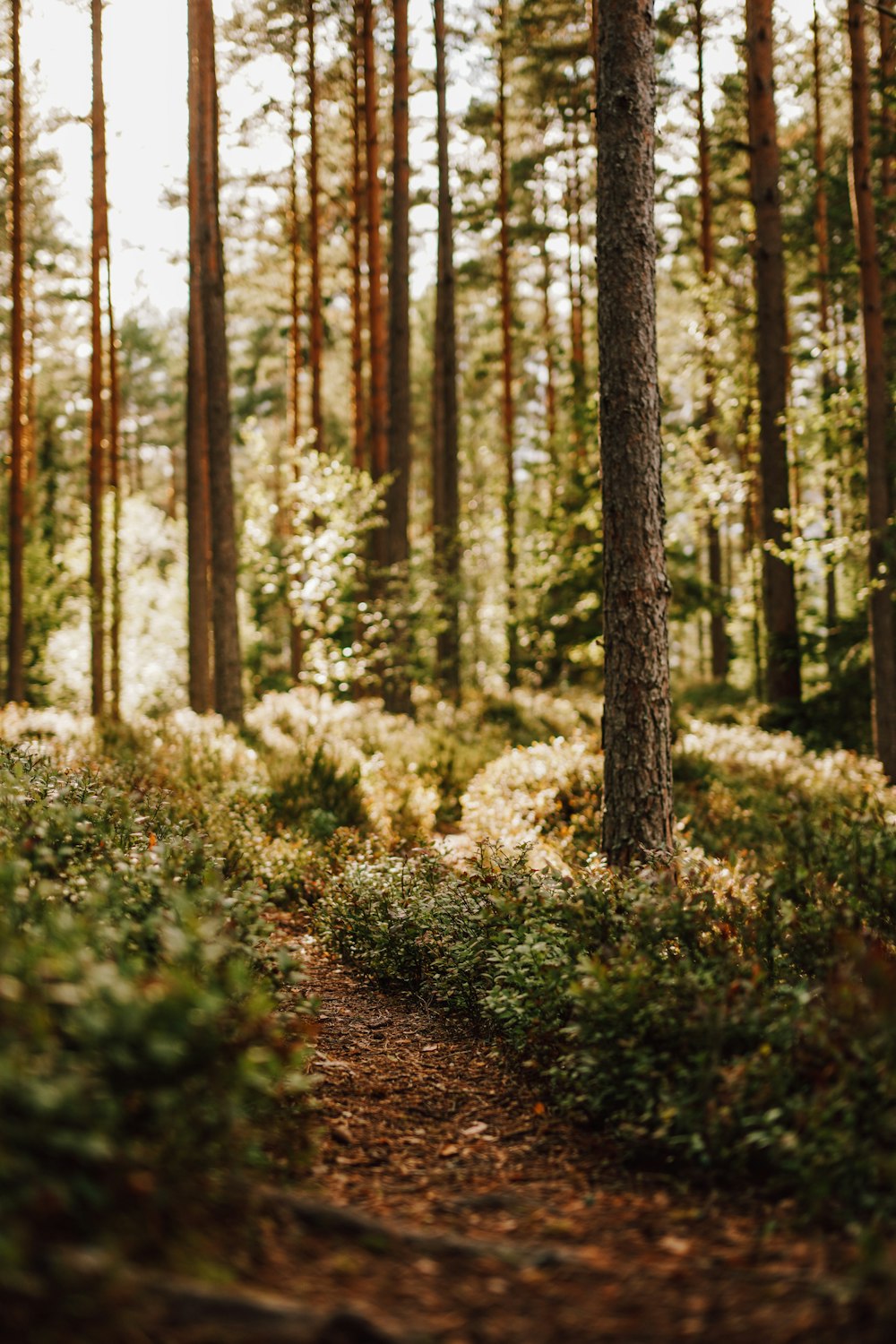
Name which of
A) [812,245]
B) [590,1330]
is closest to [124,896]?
[590,1330]

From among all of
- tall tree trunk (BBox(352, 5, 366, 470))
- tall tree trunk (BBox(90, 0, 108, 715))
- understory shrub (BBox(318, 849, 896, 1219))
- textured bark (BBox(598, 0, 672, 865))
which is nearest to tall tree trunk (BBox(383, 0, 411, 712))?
tall tree trunk (BBox(352, 5, 366, 470))

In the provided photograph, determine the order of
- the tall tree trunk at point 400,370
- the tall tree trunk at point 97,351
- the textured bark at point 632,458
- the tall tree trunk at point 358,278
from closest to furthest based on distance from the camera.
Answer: the textured bark at point 632,458
the tall tree trunk at point 400,370
the tall tree trunk at point 97,351
the tall tree trunk at point 358,278

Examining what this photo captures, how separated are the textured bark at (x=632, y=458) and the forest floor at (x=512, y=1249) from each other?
2409 millimetres

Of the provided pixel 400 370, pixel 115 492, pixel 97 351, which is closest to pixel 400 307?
pixel 400 370

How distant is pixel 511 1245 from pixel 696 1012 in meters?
1.08

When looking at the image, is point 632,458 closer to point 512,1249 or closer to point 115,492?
point 512,1249

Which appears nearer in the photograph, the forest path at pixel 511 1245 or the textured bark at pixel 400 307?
the forest path at pixel 511 1245

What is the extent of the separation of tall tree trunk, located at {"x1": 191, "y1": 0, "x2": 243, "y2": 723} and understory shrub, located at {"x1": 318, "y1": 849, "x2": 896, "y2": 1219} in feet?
28.9

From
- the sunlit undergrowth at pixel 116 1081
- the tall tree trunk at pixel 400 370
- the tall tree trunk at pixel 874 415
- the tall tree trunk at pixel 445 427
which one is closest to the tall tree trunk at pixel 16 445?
the tall tree trunk at pixel 400 370

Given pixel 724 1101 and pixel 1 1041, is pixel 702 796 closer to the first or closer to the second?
pixel 724 1101

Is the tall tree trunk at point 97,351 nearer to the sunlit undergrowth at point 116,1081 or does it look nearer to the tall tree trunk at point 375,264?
the tall tree trunk at point 375,264

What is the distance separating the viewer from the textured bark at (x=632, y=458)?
6.20 m

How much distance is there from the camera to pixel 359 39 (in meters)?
17.8

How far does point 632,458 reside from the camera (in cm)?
623
